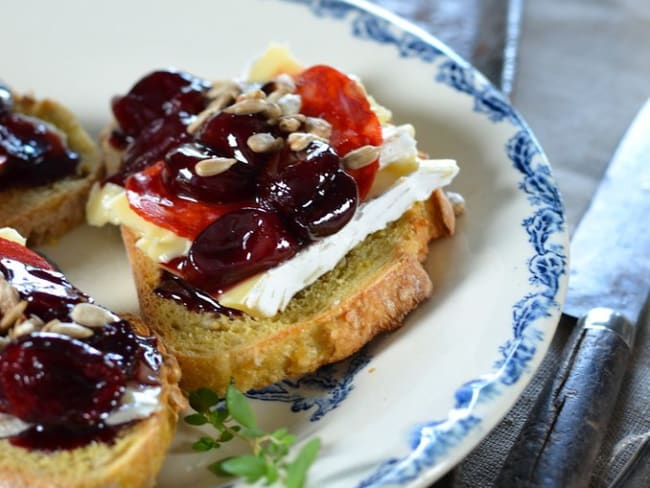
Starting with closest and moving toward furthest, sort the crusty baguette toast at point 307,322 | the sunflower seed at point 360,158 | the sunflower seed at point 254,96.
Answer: the crusty baguette toast at point 307,322 < the sunflower seed at point 360,158 < the sunflower seed at point 254,96

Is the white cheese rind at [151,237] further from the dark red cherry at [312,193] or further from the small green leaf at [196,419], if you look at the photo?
the small green leaf at [196,419]

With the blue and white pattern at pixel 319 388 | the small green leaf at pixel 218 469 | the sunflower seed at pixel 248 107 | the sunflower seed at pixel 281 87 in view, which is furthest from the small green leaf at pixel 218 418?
the sunflower seed at pixel 281 87

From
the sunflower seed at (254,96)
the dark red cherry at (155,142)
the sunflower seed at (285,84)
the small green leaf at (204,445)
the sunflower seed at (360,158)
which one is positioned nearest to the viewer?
the small green leaf at (204,445)

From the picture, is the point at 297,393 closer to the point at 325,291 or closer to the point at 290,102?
the point at 325,291

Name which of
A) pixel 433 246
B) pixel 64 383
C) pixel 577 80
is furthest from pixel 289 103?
pixel 577 80

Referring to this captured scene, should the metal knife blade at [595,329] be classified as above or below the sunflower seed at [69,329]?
below

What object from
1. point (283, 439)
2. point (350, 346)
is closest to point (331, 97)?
point (350, 346)
